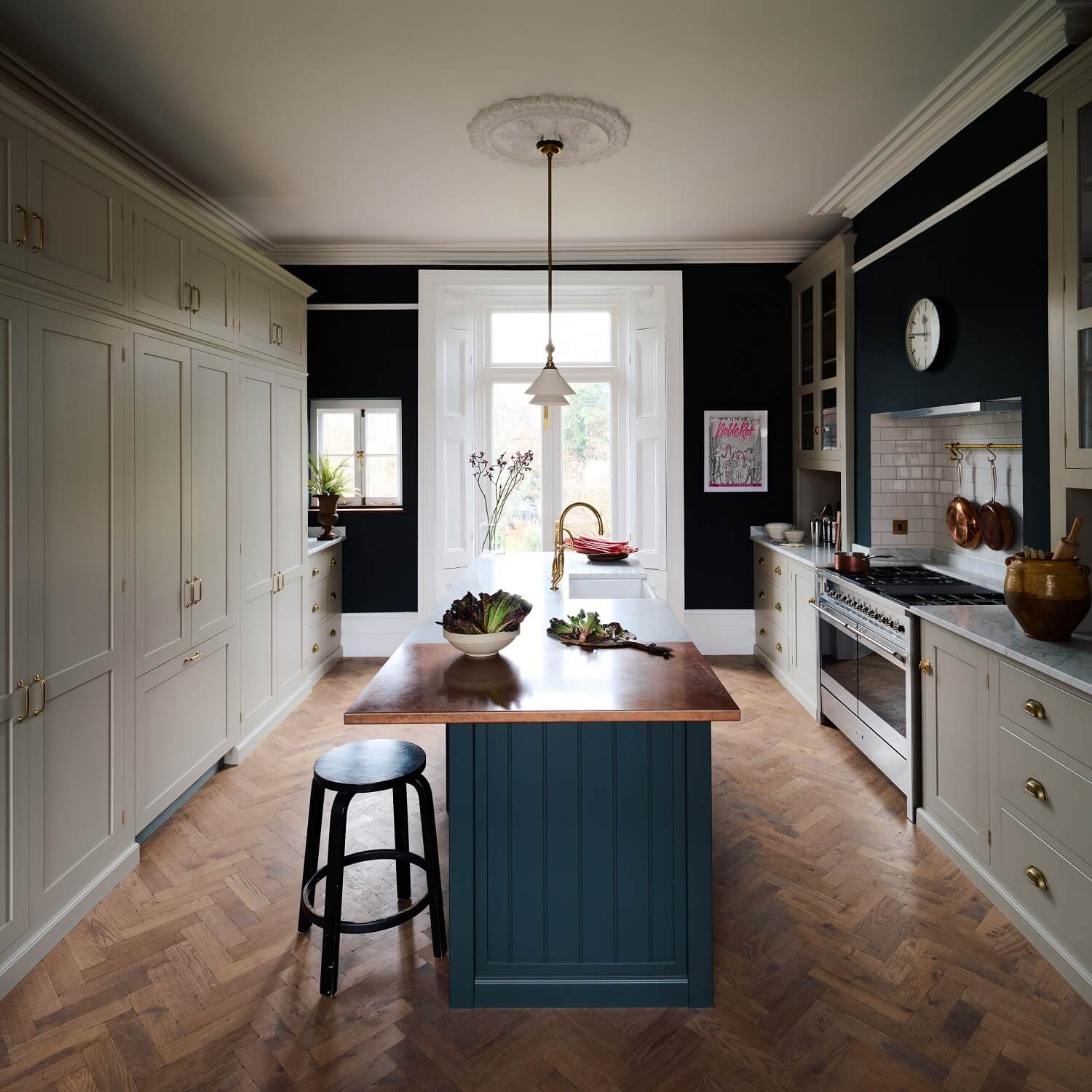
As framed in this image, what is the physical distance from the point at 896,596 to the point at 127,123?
413 centimetres

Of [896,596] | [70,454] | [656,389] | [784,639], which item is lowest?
[784,639]

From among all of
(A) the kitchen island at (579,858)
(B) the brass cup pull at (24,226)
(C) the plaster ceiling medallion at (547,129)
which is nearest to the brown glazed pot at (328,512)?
(C) the plaster ceiling medallion at (547,129)

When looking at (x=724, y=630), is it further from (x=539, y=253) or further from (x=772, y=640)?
(x=539, y=253)

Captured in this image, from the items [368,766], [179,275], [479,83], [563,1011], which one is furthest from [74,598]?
[479,83]

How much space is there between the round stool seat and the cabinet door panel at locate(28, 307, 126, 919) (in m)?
0.86

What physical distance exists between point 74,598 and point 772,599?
14.1ft

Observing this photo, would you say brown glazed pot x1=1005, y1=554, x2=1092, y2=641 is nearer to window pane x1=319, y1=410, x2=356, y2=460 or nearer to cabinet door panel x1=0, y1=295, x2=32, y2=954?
cabinet door panel x1=0, y1=295, x2=32, y2=954

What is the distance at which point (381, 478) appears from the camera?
19.9 ft

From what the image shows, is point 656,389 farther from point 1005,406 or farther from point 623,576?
point 1005,406

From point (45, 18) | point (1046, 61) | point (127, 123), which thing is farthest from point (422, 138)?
point (1046, 61)

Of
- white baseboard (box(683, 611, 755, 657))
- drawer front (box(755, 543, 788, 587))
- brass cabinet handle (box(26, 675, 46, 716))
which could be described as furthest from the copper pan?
brass cabinet handle (box(26, 675, 46, 716))

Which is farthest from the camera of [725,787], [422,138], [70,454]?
[422,138]

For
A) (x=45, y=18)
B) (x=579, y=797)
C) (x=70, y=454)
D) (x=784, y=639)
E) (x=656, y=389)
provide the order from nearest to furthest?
(x=579, y=797) < (x=70, y=454) < (x=45, y=18) < (x=784, y=639) < (x=656, y=389)

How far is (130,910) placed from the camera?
8.77 feet
